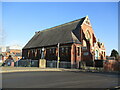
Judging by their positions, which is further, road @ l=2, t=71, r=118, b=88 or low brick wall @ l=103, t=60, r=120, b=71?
low brick wall @ l=103, t=60, r=120, b=71

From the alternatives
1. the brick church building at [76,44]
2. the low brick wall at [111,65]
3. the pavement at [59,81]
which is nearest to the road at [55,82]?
the pavement at [59,81]

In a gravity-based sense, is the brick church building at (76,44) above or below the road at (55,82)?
above

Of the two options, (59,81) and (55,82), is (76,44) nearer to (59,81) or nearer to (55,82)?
(59,81)

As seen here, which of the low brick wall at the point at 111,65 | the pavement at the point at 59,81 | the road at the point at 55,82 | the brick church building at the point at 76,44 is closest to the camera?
the road at the point at 55,82

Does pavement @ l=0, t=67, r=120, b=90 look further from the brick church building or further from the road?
the brick church building

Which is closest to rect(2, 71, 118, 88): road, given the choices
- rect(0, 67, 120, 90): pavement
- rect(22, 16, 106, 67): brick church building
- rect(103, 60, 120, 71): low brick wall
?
rect(0, 67, 120, 90): pavement

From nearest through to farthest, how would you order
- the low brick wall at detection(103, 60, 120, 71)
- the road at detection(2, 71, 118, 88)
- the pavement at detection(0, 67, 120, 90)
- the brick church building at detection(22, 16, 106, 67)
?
the road at detection(2, 71, 118, 88) → the pavement at detection(0, 67, 120, 90) → the low brick wall at detection(103, 60, 120, 71) → the brick church building at detection(22, 16, 106, 67)

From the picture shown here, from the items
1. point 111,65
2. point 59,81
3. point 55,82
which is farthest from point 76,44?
point 55,82

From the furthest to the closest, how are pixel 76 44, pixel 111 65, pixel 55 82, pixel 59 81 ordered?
1. pixel 76 44
2. pixel 111 65
3. pixel 59 81
4. pixel 55 82

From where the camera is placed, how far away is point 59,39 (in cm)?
4100

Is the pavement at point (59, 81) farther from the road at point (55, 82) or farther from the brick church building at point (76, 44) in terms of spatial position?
the brick church building at point (76, 44)

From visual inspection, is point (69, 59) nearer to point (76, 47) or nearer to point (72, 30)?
point (76, 47)

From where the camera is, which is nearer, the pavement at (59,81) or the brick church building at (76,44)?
the pavement at (59,81)

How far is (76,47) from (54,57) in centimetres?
805
